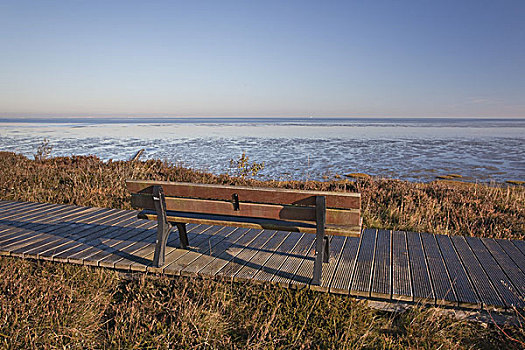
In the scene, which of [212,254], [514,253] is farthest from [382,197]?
[212,254]

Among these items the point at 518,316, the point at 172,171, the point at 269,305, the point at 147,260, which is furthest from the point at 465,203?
the point at 172,171

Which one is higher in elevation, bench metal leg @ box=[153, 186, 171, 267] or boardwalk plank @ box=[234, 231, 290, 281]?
bench metal leg @ box=[153, 186, 171, 267]

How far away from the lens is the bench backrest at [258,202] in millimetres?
3510

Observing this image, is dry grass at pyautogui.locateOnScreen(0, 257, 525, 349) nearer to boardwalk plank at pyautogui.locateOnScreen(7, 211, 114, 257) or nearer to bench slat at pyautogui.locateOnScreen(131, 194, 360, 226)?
bench slat at pyautogui.locateOnScreen(131, 194, 360, 226)

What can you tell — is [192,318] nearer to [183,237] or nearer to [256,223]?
[256,223]

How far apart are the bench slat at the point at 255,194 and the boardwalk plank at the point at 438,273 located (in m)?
1.08

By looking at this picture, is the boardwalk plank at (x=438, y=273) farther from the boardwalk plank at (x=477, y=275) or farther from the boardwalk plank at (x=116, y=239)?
the boardwalk plank at (x=116, y=239)

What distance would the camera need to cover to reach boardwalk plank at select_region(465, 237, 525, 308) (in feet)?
11.0

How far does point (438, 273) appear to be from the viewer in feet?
12.8

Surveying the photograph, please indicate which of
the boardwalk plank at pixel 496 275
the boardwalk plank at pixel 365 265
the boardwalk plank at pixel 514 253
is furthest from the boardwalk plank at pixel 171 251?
the boardwalk plank at pixel 514 253

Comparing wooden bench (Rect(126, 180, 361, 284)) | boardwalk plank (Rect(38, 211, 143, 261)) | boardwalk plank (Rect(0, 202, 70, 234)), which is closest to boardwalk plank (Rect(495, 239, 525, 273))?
wooden bench (Rect(126, 180, 361, 284))

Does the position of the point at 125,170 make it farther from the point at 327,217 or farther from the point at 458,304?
the point at 458,304

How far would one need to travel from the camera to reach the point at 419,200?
7520mm

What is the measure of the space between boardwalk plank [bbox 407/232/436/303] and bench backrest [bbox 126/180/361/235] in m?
0.80
